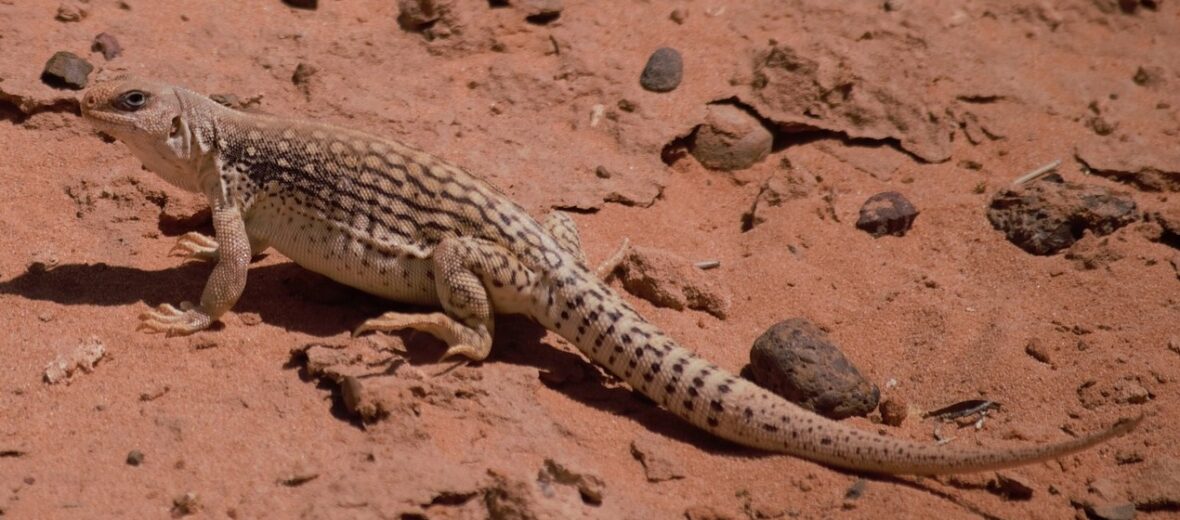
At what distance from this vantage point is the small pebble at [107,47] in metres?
9.26

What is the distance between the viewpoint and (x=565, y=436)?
6.56m

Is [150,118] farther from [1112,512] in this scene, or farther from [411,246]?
[1112,512]

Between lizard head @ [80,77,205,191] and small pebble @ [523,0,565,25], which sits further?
small pebble @ [523,0,565,25]

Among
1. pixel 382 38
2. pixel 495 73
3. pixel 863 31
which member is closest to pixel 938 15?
pixel 863 31

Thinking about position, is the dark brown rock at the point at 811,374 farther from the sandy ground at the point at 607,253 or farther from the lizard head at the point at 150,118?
the lizard head at the point at 150,118

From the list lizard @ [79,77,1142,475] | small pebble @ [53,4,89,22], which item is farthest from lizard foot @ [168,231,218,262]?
small pebble @ [53,4,89,22]

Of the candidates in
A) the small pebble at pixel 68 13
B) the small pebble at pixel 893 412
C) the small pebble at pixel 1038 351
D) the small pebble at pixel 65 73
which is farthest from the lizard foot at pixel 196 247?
the small pebble at pixel 1038 351

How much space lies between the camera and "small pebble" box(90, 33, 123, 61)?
9.26 metres

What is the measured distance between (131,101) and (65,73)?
2151 mm

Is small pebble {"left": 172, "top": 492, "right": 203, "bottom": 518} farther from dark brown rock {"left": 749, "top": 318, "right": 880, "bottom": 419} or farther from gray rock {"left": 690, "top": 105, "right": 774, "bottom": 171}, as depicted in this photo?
gray rock {"left": 690, "top": 105, "right": 774, "bottom": 171}

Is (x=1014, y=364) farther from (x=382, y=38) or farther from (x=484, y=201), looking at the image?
(x=382, y=38)

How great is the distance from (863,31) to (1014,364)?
415 cm

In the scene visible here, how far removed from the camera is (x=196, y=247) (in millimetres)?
7934

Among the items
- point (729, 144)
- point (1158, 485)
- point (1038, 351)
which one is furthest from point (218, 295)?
point (1158, 485)
